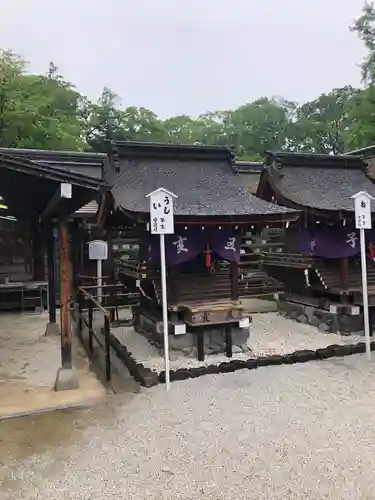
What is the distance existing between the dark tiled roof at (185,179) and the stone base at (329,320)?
2.56m

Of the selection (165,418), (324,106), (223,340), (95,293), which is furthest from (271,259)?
(324,106)

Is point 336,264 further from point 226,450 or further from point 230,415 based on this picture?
point 226,450

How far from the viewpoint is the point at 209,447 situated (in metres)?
3.80

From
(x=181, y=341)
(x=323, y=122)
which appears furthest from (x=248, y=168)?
(x=323, y=122)

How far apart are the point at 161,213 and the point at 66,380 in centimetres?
242

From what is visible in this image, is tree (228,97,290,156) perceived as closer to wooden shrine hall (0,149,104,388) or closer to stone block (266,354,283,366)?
wooden shrine hall (0,149,104,388)

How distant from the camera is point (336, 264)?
865cm

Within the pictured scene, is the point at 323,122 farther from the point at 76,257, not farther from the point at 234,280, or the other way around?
the point at 234,280

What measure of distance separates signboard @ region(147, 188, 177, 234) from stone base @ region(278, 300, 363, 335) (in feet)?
14.8

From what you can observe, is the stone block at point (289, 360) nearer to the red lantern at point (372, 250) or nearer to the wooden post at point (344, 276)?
the wooden post at point (344, 276)

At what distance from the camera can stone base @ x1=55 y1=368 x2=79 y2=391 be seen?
5270mm

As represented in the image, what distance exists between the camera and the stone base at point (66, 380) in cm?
527

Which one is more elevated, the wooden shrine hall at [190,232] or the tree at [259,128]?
the tree at [259,128]

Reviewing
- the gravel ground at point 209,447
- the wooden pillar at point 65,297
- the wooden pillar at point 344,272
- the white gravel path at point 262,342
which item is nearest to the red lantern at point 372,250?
the wooden pillar at point 344,272
